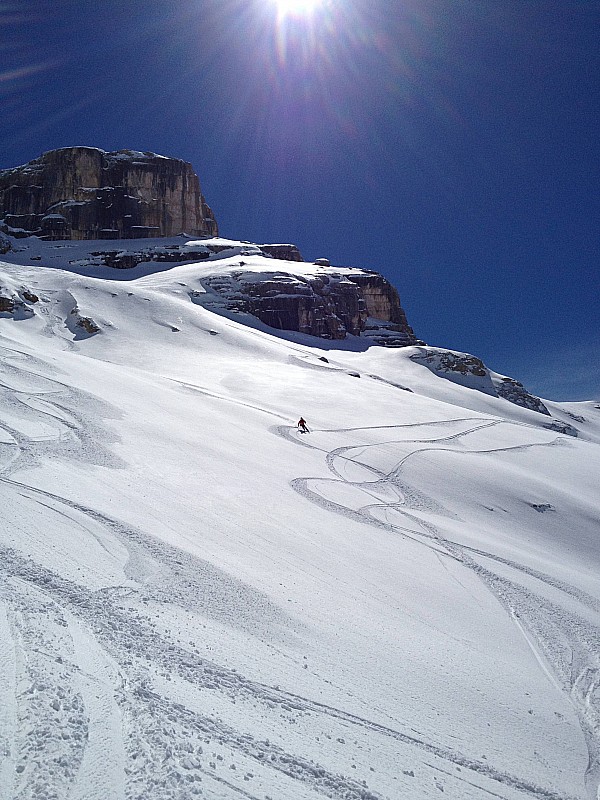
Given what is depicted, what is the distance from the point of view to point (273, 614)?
6742 mm

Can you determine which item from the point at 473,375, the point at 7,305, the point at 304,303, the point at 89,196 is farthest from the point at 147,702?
the point at 89,196

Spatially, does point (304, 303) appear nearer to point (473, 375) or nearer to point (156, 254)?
point (473, 375)

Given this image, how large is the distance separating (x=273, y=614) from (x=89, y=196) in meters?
119

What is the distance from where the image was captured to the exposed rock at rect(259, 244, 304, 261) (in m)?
108

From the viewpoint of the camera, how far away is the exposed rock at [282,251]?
10819 cm

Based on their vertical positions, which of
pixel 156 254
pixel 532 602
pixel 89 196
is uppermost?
pixel 89 196

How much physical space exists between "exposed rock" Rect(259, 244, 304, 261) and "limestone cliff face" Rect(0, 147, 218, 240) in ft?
74.9

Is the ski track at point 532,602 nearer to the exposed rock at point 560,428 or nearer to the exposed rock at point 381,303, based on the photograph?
the exposed rock at point 560,428

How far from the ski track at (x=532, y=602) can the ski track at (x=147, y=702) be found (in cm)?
8

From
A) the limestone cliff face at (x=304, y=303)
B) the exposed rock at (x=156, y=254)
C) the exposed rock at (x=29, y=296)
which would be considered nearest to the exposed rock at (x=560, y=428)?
the limestone cliff face at (x=304, y=303)

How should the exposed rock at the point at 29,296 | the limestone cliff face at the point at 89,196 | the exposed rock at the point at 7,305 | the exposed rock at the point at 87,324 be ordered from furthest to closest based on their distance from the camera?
the limestone cliff face at the point at 89,196
the exposed rock at the point at 29,296
the exposed rock at the point at 87,324
the exposed rock at the point at 7,305

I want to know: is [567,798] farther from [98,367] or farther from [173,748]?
[98,367]

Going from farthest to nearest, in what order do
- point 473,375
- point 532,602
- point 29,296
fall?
point 473,375 < point 29,296 < point 532,602

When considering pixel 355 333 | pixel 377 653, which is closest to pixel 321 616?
pixel 377 653
